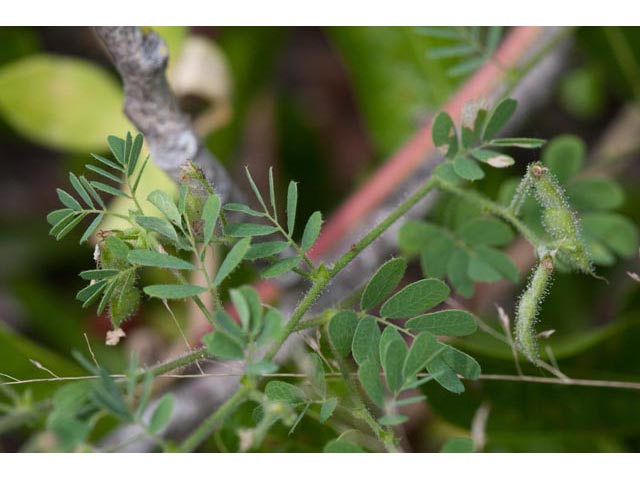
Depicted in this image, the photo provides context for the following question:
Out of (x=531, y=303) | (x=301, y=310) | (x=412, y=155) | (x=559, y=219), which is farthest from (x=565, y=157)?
(x=301, y=310)

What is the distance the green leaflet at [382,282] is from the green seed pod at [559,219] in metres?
0.25

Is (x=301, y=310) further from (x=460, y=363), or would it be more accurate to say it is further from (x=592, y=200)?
(x=592, y=200)

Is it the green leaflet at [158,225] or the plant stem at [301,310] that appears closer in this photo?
the plant stem at [301,310]

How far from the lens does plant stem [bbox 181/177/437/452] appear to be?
1014 mm

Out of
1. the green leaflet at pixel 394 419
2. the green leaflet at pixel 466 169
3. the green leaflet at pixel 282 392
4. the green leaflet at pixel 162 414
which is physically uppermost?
the green leaflet at pixel 162 414

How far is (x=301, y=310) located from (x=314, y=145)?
6.83 feet

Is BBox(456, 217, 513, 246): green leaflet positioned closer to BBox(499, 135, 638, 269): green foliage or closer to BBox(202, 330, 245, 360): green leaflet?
BBox(499, 135, 638, 269): green foliage

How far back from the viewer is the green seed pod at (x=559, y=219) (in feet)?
4.25

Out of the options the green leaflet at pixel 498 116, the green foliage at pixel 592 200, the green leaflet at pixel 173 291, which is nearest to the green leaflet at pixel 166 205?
the green leaflet at pixel 173 291

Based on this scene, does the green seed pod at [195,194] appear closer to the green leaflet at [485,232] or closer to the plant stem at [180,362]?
the plant stem at [180,362]

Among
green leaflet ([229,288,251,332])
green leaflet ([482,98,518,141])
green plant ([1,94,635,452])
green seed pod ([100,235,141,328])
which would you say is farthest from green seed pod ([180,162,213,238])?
green leaflet ([482,98,518,141])

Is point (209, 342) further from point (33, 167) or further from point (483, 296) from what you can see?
point (33, 167)

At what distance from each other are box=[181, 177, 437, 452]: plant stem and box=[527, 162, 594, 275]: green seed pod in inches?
8.3

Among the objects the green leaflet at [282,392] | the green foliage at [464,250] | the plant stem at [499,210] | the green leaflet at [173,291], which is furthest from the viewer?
the green foliage at [464,250]
